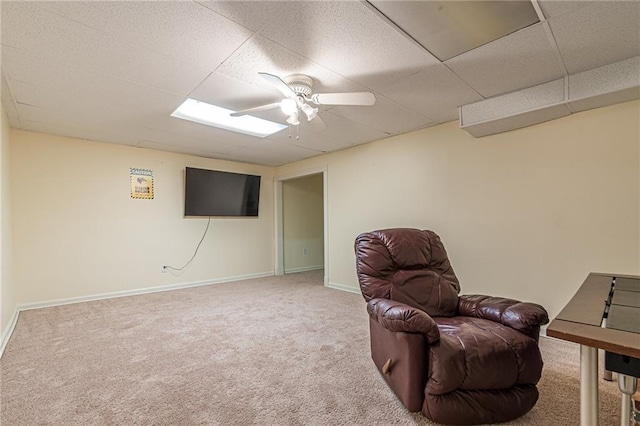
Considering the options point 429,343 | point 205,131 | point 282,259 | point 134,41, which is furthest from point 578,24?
point 282,259

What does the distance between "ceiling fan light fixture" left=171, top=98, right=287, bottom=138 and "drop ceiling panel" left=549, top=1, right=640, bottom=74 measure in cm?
278

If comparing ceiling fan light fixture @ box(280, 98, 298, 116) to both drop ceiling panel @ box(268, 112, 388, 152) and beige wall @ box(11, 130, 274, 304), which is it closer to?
drop ceiling panel @ box(268, 112, 388, 152)

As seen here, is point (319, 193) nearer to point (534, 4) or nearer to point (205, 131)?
point (205, 131)

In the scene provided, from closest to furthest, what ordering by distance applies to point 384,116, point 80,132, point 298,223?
point 384,116
point 80,132
point 298,223

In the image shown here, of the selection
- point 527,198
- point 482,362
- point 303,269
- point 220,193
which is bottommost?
point 303,269

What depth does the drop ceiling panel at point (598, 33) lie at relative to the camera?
5.53 ft

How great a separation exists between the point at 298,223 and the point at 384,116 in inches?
149

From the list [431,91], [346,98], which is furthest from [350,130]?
[346,98]

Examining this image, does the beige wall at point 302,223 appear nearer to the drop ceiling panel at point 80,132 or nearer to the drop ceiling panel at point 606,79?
the drop ceiling panel at point 80,132

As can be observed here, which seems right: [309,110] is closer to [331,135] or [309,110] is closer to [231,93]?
[231,93]

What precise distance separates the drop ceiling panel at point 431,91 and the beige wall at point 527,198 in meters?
0.58

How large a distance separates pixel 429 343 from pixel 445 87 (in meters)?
2.18

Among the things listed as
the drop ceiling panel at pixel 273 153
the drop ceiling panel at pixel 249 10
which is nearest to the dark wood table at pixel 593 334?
the drop ceiling panel at pixel 249 10

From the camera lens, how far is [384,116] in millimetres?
3367
